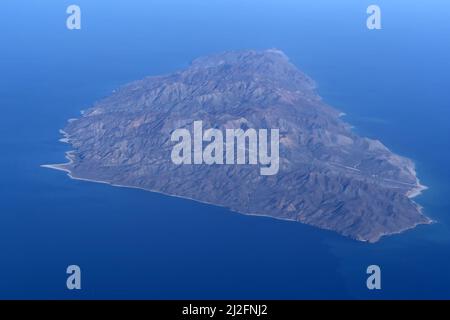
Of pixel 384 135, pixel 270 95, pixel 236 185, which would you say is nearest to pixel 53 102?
pixel 270 95

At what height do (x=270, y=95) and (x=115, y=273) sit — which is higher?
(x=270, y=95)

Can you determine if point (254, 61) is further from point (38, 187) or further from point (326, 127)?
point (38, 187)

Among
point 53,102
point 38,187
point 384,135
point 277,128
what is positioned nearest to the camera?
point 38,187

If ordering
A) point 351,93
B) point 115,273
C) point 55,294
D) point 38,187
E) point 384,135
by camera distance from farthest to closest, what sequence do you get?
point 351,93, point 384,135, point 38,187, point 115,273, point 55,294

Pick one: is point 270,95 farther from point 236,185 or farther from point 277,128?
point 236,185

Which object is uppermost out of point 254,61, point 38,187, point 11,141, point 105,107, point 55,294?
point 254,61

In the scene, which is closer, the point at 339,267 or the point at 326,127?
the point at 339,267

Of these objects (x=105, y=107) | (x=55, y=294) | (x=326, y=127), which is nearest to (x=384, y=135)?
(x=326, y=127)
